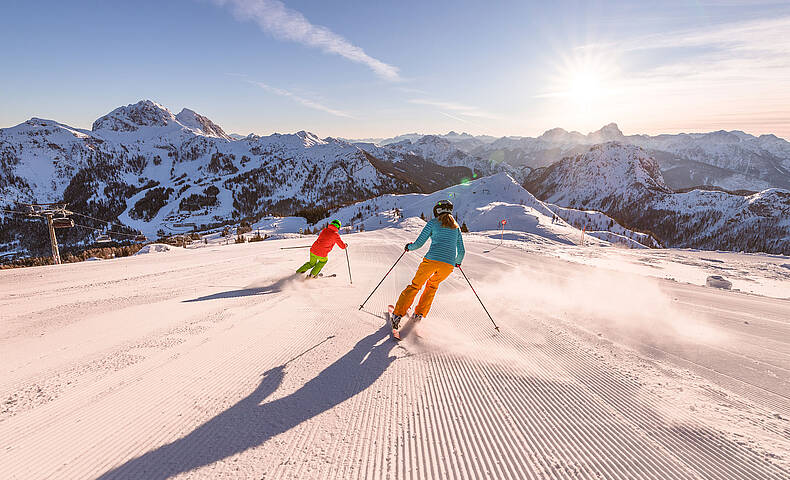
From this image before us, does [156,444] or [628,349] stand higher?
[156,444]

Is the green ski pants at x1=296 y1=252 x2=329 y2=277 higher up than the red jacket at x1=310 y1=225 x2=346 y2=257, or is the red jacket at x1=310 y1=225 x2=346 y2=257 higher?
the red jacket at x1=310 y1=225 x2=346 y2=257

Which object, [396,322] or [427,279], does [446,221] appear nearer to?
[427,279]

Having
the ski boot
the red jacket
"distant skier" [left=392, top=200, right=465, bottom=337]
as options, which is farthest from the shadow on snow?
the red jacket

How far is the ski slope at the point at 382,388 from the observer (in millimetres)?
2287

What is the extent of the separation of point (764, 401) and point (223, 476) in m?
5.08

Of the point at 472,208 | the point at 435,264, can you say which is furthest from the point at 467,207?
the point at 435,264

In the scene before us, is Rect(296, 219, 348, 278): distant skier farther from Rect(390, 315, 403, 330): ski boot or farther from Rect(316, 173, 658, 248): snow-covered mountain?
Rect(316, 173, 658, 248): snow-covered mountain

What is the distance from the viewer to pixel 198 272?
8.41m

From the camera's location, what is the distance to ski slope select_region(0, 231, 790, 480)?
90.0 inches

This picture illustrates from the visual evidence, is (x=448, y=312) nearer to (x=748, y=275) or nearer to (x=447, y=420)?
(x=447, y=420)

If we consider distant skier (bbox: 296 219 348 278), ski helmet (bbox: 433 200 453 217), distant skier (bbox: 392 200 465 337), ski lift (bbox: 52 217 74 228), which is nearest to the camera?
distant skier (bbox: 392 200 465 337)

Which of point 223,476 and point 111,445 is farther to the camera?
point 111,445

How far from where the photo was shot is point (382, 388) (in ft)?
10.8

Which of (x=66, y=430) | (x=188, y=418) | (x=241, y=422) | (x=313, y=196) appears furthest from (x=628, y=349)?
(x=313, y=196)
